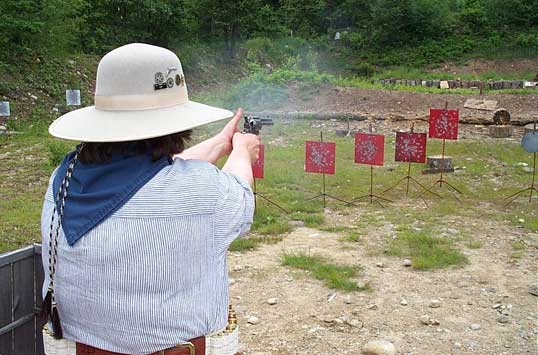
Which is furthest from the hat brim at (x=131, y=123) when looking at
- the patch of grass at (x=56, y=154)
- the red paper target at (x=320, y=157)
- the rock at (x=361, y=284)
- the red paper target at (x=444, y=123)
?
the patch of grass at (x=56, y=154)

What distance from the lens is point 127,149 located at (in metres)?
1.48

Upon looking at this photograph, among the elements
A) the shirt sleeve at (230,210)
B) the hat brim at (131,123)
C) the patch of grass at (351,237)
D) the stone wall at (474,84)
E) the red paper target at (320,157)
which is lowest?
the patch of grass at (351,237)

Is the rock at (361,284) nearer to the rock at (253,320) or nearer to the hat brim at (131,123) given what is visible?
the rock at (253,320)

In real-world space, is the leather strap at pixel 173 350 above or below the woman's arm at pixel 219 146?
below

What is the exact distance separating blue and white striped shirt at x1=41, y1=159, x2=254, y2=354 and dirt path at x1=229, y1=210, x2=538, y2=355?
2.20 meters

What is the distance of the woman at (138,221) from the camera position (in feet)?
4.68

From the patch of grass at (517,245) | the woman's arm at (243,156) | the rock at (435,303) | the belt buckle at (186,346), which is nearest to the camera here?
the belt buckle at (186,346)

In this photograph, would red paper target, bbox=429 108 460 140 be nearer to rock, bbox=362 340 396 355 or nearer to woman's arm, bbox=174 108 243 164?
rock, bbox=362 340 396 355

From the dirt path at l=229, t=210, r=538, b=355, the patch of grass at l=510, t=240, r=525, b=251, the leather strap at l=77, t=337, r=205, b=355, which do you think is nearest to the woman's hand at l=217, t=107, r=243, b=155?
the leather strap at l=77, t=337, r=205, b=355

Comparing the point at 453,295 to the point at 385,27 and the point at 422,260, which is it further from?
the point at 385,27

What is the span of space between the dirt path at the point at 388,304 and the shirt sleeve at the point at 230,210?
2.24 meters

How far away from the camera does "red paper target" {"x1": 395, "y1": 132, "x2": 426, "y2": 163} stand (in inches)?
274

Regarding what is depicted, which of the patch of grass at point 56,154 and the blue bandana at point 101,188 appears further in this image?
the patch of grass at point 56,154

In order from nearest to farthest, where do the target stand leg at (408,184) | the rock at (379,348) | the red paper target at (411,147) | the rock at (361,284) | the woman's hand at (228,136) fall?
1. the woman's hand at (228,136)
2. the rock at (379,348)
3. the rock at (361,284)
4. the red paper target at (411,147)
5. the target stand leg at (408,184)
